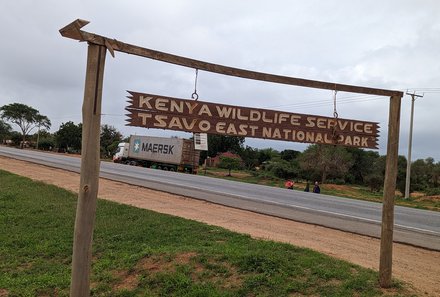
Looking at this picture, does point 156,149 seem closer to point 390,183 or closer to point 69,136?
point 390,183

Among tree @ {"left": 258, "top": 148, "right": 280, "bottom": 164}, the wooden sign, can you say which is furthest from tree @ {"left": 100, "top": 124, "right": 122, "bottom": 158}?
the wooden sign

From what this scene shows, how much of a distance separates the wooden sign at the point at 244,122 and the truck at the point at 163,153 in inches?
1525

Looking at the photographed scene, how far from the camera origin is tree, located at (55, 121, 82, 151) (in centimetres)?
8475

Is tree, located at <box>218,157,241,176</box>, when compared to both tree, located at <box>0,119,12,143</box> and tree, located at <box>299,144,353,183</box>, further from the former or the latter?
tree, located at <box>0,119,12,143</box>

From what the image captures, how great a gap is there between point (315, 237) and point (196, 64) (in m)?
5.68

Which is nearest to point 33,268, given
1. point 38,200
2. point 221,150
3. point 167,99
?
point 167,99

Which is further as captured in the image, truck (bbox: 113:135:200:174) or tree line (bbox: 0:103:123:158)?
tree line (bbox: 0:103:123:158)

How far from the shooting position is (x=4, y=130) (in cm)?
11906

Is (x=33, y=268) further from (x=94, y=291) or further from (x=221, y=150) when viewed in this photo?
(x=221, y=150)

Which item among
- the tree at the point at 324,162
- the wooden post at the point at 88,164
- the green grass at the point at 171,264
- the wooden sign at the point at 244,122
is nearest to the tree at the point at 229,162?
the tree at the point at 324,162

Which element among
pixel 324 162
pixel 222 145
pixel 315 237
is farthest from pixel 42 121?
pixel 315 237

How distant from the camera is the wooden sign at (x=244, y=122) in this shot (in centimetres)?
501

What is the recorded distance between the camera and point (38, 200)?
12.6 meters

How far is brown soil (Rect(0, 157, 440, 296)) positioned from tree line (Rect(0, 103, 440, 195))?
11135 millimetres
